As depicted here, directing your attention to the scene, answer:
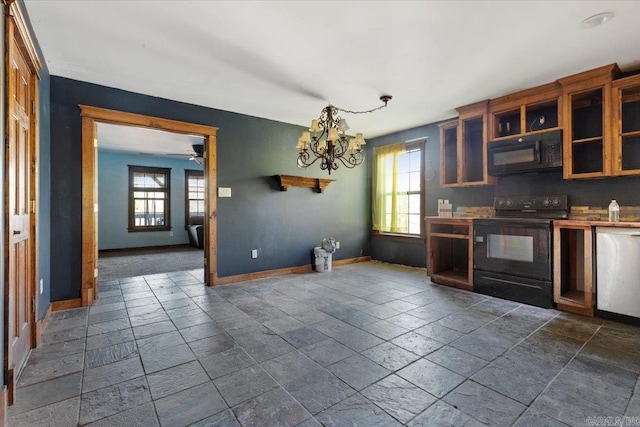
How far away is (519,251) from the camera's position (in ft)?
11.2

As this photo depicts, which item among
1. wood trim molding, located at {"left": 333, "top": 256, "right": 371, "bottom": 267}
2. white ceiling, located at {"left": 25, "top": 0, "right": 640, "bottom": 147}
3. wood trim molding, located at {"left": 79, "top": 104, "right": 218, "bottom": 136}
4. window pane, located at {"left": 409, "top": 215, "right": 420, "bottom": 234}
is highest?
white ceiling, located at {"left": 25, "top": 0, "right": 640, "bottom": 147}

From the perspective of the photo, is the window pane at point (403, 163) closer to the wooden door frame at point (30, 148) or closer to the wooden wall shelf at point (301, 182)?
the wooden wall shelf at point (301, 182)

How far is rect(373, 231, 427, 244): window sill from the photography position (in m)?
5.23

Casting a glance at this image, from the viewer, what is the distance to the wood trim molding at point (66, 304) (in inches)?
127

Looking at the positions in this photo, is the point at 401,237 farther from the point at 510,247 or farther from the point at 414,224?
the point at 510,247

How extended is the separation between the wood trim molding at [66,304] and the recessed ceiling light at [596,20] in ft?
17.5

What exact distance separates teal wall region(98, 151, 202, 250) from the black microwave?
25.5 ft

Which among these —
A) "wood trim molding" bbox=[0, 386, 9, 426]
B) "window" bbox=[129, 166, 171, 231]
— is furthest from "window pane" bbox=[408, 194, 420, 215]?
"window" bbox=[129, 166, 171, 231]

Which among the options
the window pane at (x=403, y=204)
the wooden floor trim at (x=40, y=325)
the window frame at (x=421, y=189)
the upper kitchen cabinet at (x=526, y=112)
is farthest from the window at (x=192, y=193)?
the upper kitchen cabinet at (x=526, y=112)

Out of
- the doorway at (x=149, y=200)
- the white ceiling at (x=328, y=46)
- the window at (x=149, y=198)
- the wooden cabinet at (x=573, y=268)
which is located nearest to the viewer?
the white ceiling at (x=328, y=46)

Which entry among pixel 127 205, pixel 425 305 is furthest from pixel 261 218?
pixel 127 205

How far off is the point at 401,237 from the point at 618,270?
297 centimetres

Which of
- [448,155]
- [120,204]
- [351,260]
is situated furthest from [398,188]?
[120,204]

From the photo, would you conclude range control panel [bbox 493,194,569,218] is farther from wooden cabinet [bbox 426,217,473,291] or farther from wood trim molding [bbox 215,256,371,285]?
wood trim molding [bbox 215,256,371,285]
